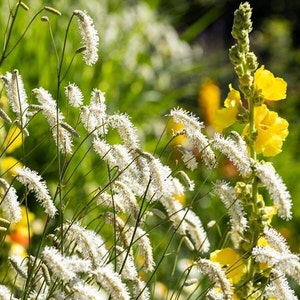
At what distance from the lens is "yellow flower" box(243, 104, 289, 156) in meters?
2.14

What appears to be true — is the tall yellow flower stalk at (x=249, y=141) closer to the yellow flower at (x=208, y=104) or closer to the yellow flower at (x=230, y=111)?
the yellow flower at (x=230, y=111)

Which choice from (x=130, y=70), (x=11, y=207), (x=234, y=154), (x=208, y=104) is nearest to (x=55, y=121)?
(x=11, y=207)

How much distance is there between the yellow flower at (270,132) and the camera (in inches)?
84.4

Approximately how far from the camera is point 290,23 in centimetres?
1108

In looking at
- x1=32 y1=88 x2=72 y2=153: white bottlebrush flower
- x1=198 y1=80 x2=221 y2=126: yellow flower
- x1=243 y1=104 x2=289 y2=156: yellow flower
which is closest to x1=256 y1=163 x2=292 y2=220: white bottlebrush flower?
x1=243 y1=104 x2=289 y2=156: yellow flower

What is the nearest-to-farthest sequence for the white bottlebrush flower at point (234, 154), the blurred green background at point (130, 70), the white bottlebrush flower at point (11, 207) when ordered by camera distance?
the white bottlebrush flower at point (11, 207) → the white bottlebrush flower at point (234, 154) → the blurred green background at point (130, 70)

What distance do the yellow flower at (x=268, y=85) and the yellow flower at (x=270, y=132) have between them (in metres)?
0.04

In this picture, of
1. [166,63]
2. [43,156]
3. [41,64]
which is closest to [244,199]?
[43,156]

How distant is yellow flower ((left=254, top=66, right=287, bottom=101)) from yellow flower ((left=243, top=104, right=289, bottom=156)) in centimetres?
4

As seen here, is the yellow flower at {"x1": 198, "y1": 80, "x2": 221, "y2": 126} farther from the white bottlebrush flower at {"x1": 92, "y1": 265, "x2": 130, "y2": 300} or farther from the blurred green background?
the white bottlebrush flower at {"x1": 92, "y1": 265, "x2": 130, "y2": 300}

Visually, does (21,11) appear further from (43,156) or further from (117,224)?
(117,224)

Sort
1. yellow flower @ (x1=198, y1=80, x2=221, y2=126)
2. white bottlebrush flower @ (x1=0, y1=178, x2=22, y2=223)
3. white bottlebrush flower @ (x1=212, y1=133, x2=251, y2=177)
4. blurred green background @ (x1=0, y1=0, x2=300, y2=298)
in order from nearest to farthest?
1. white bottlebrush flower @ (x1=0, y1=178, x2=22, y2=223)
2. white bottlebrush flower @ (x1=212, y1=133, x2=251, y2=177)
3. blurred green background @ (x1=0, y1=0, x2=300, y2=298)
4. yellow flower @ (x1=198, y1=80, x2=221, y2=126)

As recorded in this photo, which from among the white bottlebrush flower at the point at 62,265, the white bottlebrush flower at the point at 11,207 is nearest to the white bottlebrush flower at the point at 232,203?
the white bottlebrush flower at the point at 11,207

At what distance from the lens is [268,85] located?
2148mm
